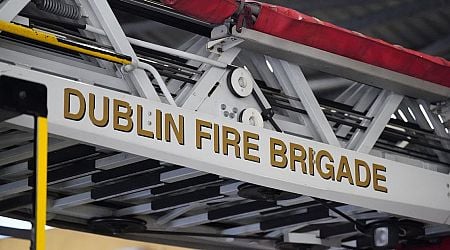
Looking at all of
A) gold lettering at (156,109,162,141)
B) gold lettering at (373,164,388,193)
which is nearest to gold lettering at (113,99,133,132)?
gold lettering at (156,109,162,141)

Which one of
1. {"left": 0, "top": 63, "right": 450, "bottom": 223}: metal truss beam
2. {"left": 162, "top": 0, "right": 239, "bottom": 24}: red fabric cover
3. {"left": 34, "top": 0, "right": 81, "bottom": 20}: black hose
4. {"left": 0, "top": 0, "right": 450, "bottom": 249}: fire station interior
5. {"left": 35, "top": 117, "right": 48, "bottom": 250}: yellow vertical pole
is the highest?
{"left": 162, "top": 0, "right": 239, "bottom": 24}: red fabric cover

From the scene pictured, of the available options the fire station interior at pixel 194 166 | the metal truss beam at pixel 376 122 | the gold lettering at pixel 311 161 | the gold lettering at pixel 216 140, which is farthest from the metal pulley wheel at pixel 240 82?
the metal truss beam at pixel 376 122

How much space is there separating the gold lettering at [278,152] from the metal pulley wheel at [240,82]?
30 cm

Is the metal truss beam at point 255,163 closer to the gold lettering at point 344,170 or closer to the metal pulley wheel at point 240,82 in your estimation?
the gold lettering at point 344,170

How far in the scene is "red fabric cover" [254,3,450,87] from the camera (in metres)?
5.01

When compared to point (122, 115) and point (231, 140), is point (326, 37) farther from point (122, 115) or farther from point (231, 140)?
point (122, 115)

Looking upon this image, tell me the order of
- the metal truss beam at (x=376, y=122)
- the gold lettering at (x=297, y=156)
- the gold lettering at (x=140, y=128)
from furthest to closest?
the metal truss beam at (x=376, y=122) < the gold lettering at (x=297, y=156) < the gold lettering at (x=140, y=128)

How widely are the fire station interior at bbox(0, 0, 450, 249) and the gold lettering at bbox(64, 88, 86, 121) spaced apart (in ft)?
0.27

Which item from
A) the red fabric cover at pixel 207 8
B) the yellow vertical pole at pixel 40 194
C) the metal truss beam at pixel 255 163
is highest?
the red fabric cover at pixel 207 8

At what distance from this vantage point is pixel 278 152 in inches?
193

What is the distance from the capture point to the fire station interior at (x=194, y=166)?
4.56m

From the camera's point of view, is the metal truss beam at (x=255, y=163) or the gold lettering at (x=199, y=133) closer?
the metal truss beam at (x=255, y=163)

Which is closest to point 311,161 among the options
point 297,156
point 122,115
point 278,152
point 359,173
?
point 297,156

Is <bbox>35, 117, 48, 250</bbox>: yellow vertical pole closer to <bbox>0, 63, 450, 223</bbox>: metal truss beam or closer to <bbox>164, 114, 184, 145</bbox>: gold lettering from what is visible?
<bbox>0, 63, 450, 223</bbox>: metal truss beam
